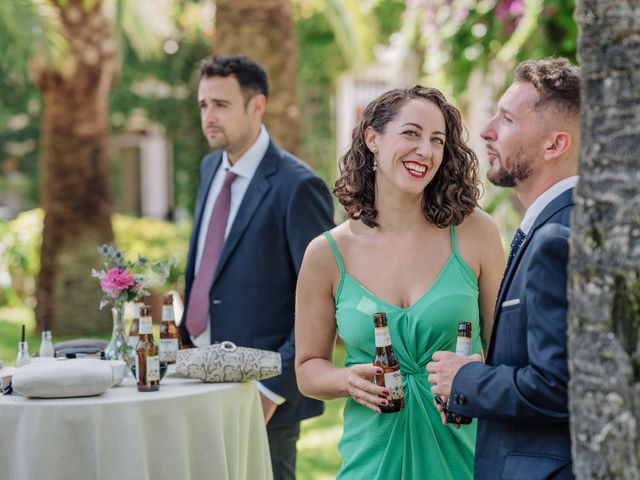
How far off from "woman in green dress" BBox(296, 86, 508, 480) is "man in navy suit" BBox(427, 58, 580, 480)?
50 centimetres

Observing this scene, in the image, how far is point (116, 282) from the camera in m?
4.62

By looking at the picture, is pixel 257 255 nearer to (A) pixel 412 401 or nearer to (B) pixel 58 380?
(B) pixel 58 380

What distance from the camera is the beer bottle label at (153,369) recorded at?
408 centimetres

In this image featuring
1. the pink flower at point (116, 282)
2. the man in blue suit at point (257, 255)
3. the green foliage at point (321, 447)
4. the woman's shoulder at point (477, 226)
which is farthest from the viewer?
the green foliage at point (321, 447)

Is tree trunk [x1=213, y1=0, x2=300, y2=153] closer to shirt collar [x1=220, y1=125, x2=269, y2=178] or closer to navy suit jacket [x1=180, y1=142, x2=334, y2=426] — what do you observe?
shirt collar [x1=220, y1=125, x2=269, y2=178]

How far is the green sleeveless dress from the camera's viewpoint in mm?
3510

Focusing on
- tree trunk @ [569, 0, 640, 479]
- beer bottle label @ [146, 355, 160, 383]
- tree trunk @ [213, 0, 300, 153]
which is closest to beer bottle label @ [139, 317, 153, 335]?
beer bottle label @ [146, 355, 160, 383]

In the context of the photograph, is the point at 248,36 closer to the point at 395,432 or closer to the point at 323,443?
the point at 323,443

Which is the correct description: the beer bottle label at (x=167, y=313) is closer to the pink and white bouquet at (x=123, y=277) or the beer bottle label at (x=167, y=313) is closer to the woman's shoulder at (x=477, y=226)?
the pink and white bouquet at (x=123, y=277)

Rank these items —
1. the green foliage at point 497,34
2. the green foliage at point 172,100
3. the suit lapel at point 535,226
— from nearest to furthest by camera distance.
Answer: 1. the suit lapel at point 535,226
2. the green foliage at point 497,34
3. the green foliage at point 172,100

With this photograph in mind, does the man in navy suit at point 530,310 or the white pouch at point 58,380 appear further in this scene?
the white pouch at point 58,380

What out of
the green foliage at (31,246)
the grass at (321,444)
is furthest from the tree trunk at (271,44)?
the green foliage at (31,246)

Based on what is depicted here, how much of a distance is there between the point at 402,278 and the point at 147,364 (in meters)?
1.13

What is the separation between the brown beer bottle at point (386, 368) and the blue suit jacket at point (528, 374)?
0.46 metres
